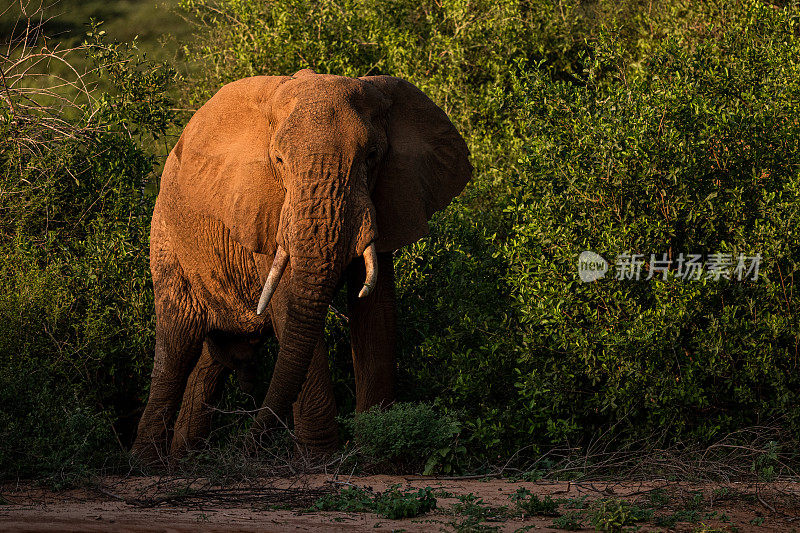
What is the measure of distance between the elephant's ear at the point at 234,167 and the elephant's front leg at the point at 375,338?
2.83 ft

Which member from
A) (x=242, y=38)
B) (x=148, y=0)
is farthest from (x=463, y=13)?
(x=148, y=0)

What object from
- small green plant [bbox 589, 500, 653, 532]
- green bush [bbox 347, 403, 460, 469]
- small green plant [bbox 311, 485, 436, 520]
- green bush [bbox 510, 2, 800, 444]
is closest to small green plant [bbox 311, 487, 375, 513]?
small green plant [bbox 311, 485, 436, 520]

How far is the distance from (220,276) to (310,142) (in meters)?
1.94

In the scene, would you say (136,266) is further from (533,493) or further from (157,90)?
(533,493)

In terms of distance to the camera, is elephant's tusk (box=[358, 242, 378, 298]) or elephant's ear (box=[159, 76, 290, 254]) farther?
elephant's ear (box=[159, 76, 290, 254])

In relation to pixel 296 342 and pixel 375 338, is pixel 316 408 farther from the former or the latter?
pixel 296 342

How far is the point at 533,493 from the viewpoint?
579 cm

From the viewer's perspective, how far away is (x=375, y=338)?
7.16 meters

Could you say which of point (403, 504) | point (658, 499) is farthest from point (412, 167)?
point (658, 499)

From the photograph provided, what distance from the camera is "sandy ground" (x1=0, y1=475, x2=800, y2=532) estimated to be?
4.89 m

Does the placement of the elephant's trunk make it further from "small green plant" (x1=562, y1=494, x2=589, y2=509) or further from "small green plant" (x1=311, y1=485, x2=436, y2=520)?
"small green plant" (x1=562, y1=494, x2=589, y2=509)

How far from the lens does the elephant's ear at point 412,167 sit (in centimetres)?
678

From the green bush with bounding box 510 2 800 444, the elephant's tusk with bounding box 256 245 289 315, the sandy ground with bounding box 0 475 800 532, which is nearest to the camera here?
the sandy ground with bounding box 0 475 800 532

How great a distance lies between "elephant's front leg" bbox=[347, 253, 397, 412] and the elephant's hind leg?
155 cm
